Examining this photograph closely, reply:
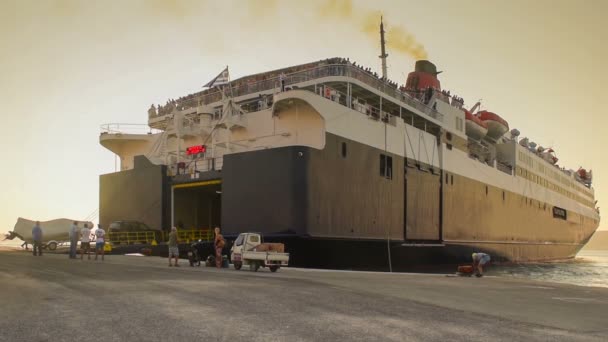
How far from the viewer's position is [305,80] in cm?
2786

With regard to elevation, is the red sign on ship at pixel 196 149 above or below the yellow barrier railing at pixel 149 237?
above

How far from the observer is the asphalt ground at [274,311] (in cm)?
688

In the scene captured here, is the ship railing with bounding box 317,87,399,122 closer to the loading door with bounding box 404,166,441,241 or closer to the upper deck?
the upper deck

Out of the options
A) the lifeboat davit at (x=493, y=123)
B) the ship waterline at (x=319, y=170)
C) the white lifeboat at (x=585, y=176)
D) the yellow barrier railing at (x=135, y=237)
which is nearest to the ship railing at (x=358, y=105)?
the ship waterline at (x=319, y=170)

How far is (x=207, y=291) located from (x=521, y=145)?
4677cm

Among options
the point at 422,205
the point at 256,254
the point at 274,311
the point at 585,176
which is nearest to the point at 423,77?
the point at 422,205

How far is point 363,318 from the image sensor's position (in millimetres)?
8312

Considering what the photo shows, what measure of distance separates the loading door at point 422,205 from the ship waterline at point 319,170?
7cm

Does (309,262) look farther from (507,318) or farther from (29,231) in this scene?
(29,231)

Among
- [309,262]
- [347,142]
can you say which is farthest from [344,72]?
[309,262]

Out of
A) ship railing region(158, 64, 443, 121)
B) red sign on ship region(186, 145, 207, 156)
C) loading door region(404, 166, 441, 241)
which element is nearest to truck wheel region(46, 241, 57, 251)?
ship railing region(158, 64, 443, 121)

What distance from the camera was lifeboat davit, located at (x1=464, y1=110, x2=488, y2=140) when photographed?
40675 mm

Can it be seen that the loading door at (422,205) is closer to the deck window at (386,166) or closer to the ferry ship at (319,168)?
the ferry ship at (319,168)

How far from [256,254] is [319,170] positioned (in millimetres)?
5816
